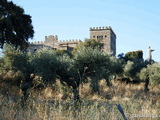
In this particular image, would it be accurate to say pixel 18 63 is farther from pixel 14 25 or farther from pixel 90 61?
pixel 90 61

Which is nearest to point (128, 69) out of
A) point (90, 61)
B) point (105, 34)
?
point (90, 61)

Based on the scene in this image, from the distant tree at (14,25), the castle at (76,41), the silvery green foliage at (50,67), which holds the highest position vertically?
the castle at (76,41)

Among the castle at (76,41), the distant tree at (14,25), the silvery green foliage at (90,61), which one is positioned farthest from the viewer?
the castle at (76,41)

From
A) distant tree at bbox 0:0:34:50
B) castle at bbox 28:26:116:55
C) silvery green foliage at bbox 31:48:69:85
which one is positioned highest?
castle at bbox 28:26:116:55

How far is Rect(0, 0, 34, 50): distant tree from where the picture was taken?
16.5 m

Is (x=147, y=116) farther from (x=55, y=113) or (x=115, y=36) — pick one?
(x=115, y=36)

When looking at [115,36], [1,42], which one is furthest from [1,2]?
[115,36]

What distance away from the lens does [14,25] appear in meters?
17.3

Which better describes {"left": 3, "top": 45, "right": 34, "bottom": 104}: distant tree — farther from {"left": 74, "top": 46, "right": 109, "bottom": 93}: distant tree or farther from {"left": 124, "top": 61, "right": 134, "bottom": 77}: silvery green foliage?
{"left": 124, "top": 61, "right": 134, "bottom": 77}: silvery green foliage

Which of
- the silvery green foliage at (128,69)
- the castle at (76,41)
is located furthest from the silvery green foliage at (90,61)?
the castle at (76,41)

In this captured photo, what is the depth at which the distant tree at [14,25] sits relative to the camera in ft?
54.0

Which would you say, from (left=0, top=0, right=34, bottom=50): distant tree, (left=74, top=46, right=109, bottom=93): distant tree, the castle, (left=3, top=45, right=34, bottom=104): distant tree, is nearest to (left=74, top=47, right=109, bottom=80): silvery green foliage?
(left=74, top=46, right=109, bottom=93): distant tree

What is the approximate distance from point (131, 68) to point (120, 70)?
5.10 ft

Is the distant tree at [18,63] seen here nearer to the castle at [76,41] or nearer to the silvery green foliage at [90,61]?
the silvery green foliage at [90,61]
